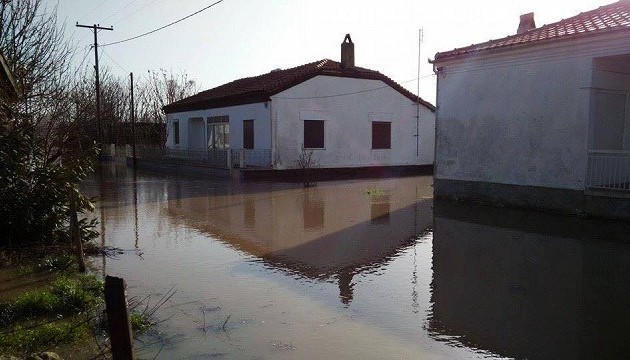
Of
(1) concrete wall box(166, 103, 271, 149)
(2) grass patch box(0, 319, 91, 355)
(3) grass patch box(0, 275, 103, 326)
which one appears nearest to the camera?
(2) grass patch box(0, 319, 91, 355)

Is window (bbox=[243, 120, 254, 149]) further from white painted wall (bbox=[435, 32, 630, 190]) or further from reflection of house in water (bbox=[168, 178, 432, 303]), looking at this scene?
white painted wall (bbox=[435, 32, 630, 190])

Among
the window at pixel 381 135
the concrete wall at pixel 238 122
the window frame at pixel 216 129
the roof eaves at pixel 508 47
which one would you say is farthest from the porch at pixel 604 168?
the window frame at pixel 216 129

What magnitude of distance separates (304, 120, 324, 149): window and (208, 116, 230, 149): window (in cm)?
530

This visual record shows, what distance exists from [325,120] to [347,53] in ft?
13.2

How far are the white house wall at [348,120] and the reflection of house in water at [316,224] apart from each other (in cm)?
565

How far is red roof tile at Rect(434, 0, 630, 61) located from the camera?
11.3m

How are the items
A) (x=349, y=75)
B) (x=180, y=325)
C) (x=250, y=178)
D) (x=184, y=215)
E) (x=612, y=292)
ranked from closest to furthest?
(x=180, y=325) < (x=612, y=292) < (x=184, y=215) < (x=250, y=178) < (x=349, y=75)

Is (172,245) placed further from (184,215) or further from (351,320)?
(351,320)

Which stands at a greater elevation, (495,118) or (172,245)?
(495,118)

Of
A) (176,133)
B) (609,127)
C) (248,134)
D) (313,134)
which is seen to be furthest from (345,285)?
(176,133)

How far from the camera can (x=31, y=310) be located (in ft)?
18.5

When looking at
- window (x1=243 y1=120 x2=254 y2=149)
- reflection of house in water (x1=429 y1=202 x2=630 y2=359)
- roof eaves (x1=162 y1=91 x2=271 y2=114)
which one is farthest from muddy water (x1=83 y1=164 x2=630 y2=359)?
window (x1=243 y1=120 x2=254 y2=149)

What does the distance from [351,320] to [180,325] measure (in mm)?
1810

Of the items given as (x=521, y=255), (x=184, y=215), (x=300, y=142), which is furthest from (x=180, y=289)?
(x=300, y=142)
